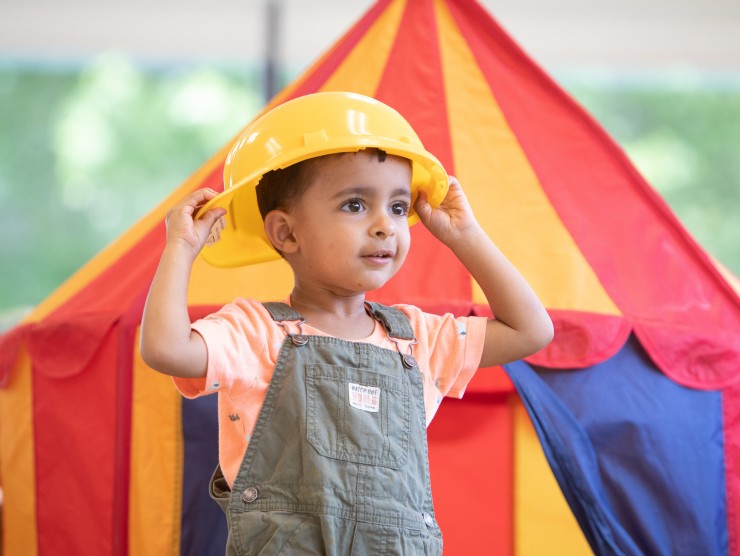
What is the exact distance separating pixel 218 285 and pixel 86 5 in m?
2.97

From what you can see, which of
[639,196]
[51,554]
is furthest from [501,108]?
[51,554]

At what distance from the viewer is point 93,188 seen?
5.12 metres

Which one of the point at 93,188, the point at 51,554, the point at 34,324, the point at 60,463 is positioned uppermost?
the point at 93,188

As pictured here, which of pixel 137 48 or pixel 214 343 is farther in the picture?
pixel 137 48

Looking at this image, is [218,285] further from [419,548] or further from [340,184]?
[419,548]

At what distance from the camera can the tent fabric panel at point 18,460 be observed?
5.58ft

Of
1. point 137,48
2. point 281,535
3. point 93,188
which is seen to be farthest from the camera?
point 93,188

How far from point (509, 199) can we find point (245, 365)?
0.76 meters

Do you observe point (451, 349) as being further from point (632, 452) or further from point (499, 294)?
point (632, 452)

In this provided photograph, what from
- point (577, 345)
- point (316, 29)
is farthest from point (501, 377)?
point (316, 29)

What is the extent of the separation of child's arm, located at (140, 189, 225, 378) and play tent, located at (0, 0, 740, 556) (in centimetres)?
44

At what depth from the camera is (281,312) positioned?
3.58 feet

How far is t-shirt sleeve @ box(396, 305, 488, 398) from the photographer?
3.80 ft

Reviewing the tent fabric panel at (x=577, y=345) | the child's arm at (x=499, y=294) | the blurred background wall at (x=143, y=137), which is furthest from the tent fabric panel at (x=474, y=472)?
the blurred background wall at (x=143, y=137)
